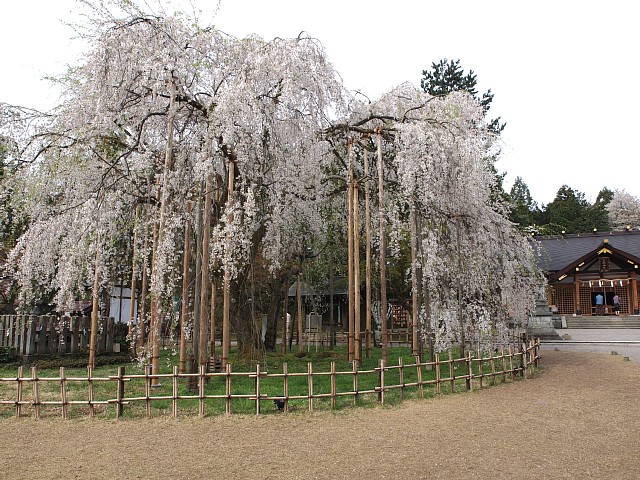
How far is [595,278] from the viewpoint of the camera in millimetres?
23609

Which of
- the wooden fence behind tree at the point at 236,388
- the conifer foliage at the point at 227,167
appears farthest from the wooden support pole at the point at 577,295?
the wooden fence behind tree at the point at 236,388

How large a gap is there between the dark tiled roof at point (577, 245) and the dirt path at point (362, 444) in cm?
2012

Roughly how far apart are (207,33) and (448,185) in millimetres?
5044

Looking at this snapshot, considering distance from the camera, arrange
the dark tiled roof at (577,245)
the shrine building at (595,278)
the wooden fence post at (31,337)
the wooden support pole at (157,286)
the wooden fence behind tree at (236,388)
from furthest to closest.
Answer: the dark tiled roof at (577,245) < the shrine building at (595,278) < the wooden fence post at (31,337) < the wooden support pole at (157,286) < the wooden fence behind tree at (236,388)

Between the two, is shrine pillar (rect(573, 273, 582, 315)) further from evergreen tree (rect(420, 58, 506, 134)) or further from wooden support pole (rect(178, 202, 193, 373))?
wooden support pole (rect(178, 202, 193, 373))

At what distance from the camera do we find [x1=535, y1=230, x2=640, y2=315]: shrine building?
22938 millimetres

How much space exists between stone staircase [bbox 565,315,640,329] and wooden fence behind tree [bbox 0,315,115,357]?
1972 centimetres

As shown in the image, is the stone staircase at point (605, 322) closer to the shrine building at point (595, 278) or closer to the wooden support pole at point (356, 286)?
the shrine building at point (595, 278)

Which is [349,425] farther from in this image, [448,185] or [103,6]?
[103,6]

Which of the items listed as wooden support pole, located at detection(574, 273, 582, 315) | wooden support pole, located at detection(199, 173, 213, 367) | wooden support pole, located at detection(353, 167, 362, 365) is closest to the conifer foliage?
wooden support pole, located at detection(199, 173, 213, 367)

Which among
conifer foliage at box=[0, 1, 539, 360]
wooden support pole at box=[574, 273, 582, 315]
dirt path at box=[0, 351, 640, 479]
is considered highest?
conifer foliage at box=[0, 1, 539, 360]

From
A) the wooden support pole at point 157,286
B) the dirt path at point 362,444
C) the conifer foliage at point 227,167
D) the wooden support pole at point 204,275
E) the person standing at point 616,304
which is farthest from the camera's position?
the person standing at point 616,304

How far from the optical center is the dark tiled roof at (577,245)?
25.1 meters

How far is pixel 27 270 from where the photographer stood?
8.76 meters
